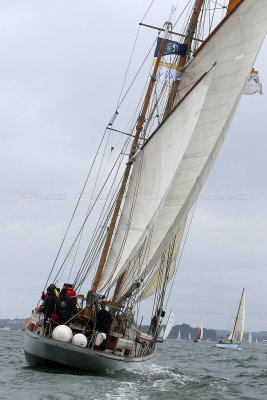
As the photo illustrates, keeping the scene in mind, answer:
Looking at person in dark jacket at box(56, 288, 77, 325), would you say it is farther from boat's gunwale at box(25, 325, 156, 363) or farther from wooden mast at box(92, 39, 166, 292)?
wooden mast at box(92, 39, 166, 292)

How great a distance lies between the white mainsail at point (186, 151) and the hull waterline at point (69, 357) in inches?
187

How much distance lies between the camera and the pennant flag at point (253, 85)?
102ft

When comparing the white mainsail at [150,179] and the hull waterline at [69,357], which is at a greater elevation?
the white mainsail at [150,179]

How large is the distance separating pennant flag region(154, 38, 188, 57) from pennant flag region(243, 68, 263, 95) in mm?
3739

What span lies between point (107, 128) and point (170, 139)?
233 inches

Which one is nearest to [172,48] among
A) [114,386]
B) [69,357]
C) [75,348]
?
[75,348]

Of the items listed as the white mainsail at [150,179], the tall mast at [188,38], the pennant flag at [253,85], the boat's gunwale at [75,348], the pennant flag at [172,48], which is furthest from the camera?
the tall mast at [188,38]

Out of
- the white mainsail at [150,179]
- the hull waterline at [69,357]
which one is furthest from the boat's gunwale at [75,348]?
the white mainsail at [150,179]

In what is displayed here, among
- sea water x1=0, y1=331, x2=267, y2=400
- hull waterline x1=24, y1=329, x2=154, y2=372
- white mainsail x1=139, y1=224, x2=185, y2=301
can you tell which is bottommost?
sea water x1=0, y1=331, x2=267, y2=400

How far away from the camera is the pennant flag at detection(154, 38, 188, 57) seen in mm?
32219

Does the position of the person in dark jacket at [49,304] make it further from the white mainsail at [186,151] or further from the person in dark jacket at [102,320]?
the white mainsail at [186,151]

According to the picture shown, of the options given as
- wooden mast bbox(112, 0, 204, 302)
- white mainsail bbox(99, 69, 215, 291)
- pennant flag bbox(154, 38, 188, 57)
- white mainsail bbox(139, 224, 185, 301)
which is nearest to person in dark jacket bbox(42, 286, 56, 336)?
white mainsail bbox(99, 69, 215, 291)

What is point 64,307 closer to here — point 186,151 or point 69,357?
point 69,357

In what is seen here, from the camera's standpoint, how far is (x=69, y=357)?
20.7 m
